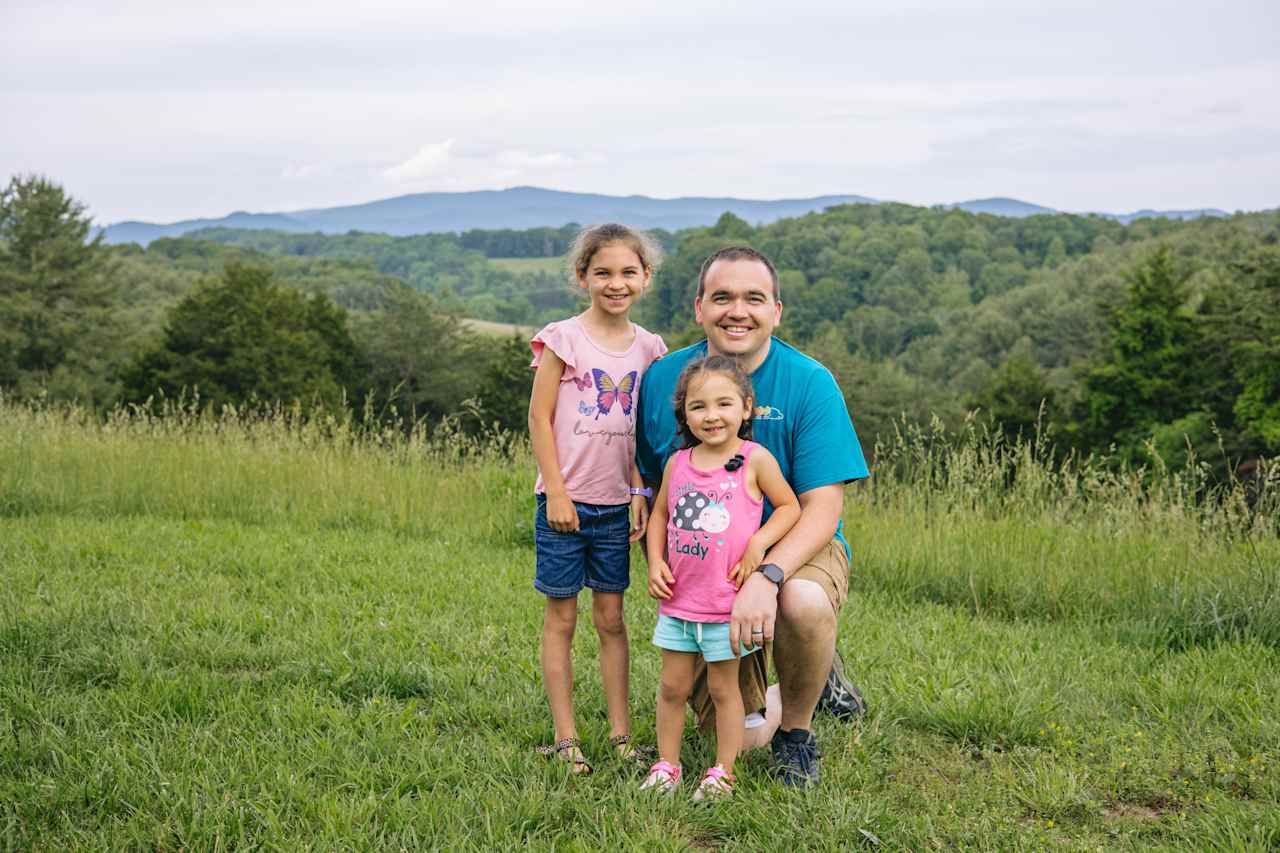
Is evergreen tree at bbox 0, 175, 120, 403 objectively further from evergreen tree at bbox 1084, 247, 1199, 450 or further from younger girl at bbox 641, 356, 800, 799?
younger girl at bbox 641, 356, 800, 799

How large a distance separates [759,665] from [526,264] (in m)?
147

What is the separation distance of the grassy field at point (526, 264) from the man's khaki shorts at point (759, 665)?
437ft

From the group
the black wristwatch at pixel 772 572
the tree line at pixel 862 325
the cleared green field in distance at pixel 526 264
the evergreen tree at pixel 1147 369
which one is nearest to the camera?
the black wristwatch at pixel 772 572

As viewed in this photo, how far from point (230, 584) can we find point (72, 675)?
4.57 ft

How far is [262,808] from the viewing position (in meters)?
3.06

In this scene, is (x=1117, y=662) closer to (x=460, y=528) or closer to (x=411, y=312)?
(x=460, y=528)

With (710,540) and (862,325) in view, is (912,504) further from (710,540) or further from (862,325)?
(862,325)

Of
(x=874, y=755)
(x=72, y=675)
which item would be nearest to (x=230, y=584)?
(x=72, y=675)

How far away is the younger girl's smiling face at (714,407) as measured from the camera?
3.23 metres

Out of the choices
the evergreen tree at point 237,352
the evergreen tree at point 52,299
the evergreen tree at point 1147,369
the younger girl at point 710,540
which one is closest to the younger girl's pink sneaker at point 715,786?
the younger girl at point 710,540

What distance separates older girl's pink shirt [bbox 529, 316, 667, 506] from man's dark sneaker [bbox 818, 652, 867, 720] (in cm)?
109

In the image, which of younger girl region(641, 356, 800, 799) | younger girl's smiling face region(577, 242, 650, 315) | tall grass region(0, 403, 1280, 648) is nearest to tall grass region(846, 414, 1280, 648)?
tall grass region(0, 403, 1280, 648)

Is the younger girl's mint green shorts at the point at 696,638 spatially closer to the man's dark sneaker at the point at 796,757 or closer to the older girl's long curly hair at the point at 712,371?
the man's dark sneaker at the point at 796,757

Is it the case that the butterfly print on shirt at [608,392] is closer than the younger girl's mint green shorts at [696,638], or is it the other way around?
the younger girl's mint green shorts at [696,638]
